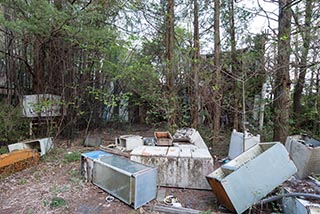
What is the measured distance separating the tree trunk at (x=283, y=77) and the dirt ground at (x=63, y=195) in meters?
2.36

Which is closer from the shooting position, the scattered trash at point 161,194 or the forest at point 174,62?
the scattered trash at point 161,194

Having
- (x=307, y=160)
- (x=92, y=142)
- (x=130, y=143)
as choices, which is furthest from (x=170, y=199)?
(x=92, y=142)

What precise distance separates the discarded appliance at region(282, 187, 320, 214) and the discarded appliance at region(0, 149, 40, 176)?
4.17 m

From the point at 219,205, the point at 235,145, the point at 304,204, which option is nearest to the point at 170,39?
the point at 235,145

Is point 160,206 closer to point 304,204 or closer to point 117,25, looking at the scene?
point 304,204

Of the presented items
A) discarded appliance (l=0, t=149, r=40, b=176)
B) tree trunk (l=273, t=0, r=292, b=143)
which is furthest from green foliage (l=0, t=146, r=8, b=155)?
tree trunk (l=273, t=0, r=292, b=143)

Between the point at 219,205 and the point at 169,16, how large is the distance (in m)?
4.83

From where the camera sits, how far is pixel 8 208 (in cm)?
261

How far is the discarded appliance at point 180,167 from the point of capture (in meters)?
3.12

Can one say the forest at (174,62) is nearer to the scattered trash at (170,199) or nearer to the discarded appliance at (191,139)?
the discarded appliance at (191,139)

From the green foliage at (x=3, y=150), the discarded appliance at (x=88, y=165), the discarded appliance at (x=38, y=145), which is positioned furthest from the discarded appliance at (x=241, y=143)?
the green foliage at (x=3, y=150)

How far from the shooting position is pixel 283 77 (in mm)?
4176

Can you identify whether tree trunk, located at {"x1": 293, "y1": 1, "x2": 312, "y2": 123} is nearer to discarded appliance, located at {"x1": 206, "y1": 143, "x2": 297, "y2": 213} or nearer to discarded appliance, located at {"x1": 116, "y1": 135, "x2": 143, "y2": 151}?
discarded appliance, located at {"x1": 206, "y1": 143, "x2": 297, "y2": 213}

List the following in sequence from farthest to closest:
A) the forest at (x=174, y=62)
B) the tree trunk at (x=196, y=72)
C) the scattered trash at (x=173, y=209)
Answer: the tree trunk at (x=196, y=72)
the forest at (x=174, y=62)
the scattered trash at (x=173, y=209)
